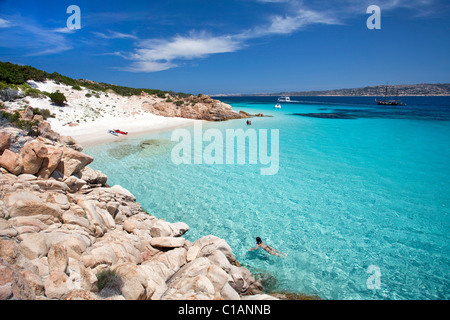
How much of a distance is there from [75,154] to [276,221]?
33.7 ft

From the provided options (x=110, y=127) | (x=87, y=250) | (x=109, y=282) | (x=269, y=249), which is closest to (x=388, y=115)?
(x=110, y=127)

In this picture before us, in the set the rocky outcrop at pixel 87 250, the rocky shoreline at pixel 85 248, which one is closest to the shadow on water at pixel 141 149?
the rocky shoreline at pixel 85 248

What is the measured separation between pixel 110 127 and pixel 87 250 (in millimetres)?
29165

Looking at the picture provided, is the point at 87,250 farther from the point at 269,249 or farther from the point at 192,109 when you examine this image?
the point at 192,109

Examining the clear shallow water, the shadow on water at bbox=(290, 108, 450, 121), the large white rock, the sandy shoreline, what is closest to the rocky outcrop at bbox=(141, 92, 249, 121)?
the sandy shoreline

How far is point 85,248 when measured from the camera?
20.0 feet

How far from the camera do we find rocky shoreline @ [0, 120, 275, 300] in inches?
178

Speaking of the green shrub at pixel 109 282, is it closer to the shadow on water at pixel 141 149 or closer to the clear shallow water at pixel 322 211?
the clear shallow water at pixel 322 211

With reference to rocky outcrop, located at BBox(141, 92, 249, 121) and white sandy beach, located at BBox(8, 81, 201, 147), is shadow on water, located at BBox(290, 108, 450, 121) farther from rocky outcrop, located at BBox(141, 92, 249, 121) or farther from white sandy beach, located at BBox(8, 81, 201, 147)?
white sandy beach, located at BBox(8, 81, 201, 147)

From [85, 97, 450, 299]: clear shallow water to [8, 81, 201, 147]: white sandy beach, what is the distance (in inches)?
284
